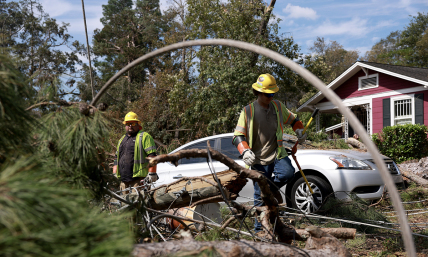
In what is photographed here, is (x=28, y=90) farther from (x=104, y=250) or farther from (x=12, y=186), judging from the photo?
(x=104, y=250)

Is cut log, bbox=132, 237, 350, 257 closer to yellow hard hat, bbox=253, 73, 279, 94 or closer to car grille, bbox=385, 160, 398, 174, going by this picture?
yellow hard hat, bbox=253, 73, 279, 94

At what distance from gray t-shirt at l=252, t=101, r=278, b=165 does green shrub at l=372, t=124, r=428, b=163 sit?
33.7ft

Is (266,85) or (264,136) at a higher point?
(266,85)

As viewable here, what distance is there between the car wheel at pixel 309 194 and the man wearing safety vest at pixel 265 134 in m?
1.31

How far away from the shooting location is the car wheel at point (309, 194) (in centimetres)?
521

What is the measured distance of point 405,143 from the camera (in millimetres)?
12578

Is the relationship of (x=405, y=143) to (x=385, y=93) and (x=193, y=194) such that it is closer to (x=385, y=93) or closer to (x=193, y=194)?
(x=385, y=93)

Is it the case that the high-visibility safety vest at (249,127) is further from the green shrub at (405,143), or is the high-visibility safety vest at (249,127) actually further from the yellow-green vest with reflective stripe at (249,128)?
the green shrub at (405,143)

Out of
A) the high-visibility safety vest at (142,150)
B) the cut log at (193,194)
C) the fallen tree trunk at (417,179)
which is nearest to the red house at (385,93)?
the fallen tree trunk at (417,179)

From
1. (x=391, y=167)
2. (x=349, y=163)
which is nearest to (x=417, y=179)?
(x=391, y=167)

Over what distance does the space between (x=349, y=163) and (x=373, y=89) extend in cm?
1265

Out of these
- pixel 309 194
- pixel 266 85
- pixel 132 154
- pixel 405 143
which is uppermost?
pixel 266 85

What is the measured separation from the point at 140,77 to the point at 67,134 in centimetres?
3289

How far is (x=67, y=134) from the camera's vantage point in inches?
71.1
